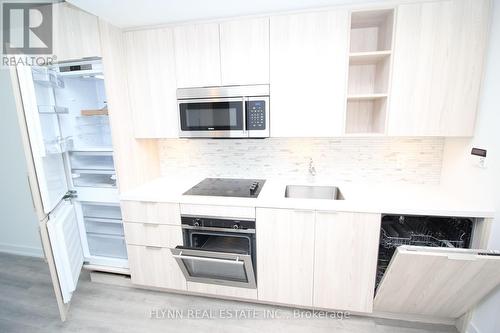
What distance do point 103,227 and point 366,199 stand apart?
2450 millimetres

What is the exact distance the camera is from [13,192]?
2562 millimetres

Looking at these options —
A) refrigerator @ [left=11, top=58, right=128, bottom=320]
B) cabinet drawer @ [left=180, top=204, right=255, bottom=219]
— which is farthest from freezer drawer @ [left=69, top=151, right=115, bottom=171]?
cabinet drawer @ [left=180, top=204, right=255, bottom=219]

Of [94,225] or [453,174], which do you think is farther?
[94,225]

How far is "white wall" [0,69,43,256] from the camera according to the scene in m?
2.36

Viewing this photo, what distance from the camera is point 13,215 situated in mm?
2635

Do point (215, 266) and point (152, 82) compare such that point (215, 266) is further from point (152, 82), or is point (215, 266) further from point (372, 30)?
point (372, 30)

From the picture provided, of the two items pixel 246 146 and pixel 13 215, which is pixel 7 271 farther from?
pixel 246 146

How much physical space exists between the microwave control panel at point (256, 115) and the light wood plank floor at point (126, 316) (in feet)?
4.83

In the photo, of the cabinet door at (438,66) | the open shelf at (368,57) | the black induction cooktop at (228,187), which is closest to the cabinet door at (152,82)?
the black induction cooktop at (228,187)

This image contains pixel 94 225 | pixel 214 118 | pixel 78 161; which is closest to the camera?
pixel 214 118

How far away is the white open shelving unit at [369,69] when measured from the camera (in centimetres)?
161

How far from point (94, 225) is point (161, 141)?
42.4 inches

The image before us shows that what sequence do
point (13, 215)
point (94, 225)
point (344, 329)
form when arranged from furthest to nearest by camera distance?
1. point (13, 215)
2. point (94, 225)
3. point (344, 329)

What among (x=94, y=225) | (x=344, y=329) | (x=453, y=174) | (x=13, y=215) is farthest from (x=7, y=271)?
(x=453, y=174)
